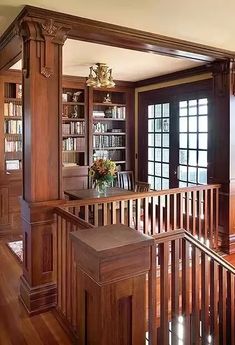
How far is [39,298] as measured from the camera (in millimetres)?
2830

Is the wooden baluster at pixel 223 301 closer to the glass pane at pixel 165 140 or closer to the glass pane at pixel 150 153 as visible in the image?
the glass pane at pixel 165 140

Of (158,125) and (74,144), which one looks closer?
(74,144)

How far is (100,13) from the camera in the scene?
2934 millimetres

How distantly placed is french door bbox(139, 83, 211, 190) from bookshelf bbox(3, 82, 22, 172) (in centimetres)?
246

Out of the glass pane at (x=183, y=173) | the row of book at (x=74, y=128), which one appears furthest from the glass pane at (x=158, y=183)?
the row of book at (x=74, y=128)

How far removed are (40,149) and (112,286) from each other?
1858 mm

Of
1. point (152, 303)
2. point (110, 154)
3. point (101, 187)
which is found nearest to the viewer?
point (152, 303)

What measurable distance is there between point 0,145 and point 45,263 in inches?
117

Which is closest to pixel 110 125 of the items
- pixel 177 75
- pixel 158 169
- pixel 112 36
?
pixel 158 169

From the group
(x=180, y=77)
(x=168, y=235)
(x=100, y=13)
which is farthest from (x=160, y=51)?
(x=168, y=235)

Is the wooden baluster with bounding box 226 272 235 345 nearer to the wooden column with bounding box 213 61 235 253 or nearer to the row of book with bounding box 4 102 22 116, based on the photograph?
the wooden column with bounding box 213 61 235 253

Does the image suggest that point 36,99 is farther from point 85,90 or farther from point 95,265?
point 85,90

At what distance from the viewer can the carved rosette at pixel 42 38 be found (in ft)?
9.18

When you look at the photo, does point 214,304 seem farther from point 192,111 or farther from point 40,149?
point 192,111
